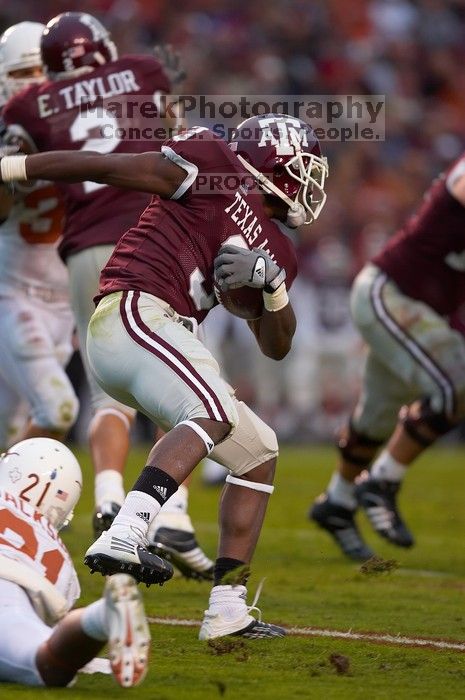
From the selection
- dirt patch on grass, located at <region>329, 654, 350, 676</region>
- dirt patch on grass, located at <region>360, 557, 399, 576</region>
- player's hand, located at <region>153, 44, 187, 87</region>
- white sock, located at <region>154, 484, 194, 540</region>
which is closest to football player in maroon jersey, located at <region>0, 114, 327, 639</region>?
dirt patch on grass, located at <region>360, 557, 399, 576</region>

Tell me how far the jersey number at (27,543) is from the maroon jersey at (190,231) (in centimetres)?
94

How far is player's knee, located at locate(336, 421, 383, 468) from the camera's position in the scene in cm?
681

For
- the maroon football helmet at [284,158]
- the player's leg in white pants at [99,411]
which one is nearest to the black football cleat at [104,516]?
the player's leg in white pants at [99,411]

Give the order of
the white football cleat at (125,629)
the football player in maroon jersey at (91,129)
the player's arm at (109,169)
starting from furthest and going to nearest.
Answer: the football player in maroon jersey at (91,129) < the player's arm at (109,169) < the white football cleat at (125,629)

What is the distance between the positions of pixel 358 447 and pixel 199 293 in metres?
2.74

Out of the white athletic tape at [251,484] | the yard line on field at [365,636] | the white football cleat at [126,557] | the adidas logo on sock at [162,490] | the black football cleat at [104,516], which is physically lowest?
the black football cleat at [104,516]

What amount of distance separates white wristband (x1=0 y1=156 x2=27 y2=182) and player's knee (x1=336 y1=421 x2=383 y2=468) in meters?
3.08

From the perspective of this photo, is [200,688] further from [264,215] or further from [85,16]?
[85,16]

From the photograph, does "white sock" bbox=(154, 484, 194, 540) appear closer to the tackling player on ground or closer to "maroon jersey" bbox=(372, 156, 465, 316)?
the tackling player on ground

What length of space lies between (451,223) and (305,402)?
6.73 m

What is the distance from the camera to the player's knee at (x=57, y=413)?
239 inches

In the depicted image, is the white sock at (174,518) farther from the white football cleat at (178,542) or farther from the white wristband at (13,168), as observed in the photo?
the white wristband at (13,168)

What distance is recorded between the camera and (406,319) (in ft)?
21.9

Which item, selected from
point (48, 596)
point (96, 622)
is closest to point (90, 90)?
point (48, 596)
